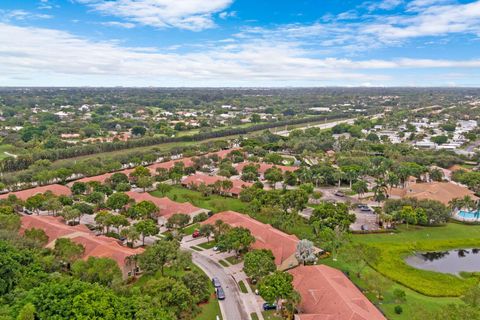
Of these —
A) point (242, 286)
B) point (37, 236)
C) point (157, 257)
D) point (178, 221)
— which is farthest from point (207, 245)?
point (37, 236)

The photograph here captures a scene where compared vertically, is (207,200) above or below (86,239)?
below

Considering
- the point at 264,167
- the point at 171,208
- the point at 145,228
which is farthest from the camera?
the point at 264,167

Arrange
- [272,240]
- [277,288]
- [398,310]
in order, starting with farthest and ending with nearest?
[272,240] < [398,310] < [277,288]

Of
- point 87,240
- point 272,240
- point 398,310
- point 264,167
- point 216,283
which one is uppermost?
point 87,240

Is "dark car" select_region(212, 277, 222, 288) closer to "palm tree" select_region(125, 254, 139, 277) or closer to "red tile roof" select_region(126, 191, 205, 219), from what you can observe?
"palm tree" select_region(125, 254, 139, 277)

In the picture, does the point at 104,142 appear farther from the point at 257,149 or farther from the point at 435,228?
the point at 435,228

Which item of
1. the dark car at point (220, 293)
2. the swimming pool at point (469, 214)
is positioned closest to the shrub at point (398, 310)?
the dark car at point (220, 293)

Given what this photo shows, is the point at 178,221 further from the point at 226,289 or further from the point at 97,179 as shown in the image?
the point at 97,179
